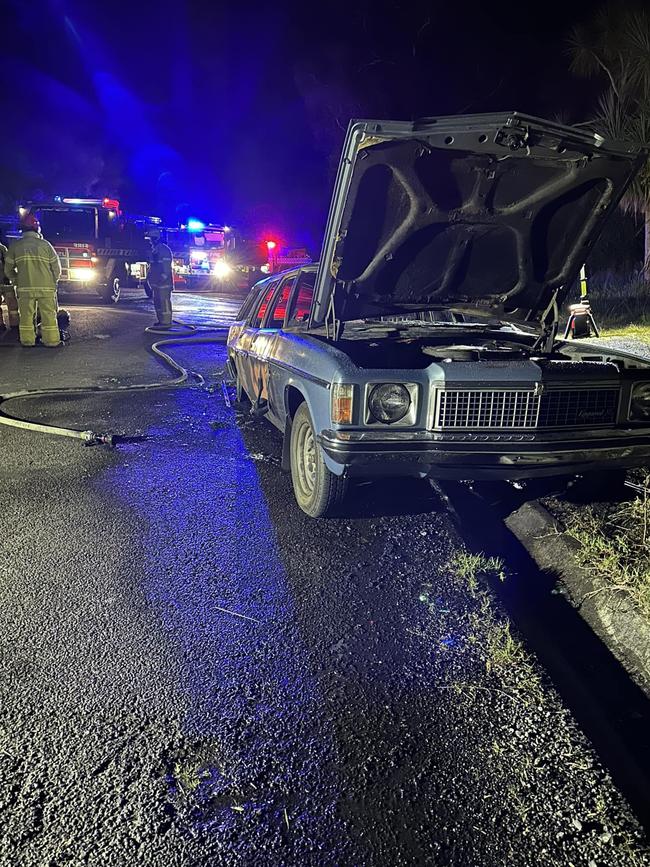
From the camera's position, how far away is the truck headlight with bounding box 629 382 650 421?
3.86m

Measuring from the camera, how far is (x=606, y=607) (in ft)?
10.4

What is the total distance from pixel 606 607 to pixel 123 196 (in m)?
69.9

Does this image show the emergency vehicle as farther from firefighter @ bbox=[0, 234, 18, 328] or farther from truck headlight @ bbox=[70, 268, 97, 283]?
firefighter @ bbox=[0, 234, 18, 328]

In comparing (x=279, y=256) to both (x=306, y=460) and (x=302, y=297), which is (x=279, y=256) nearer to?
(x=302, y=297)

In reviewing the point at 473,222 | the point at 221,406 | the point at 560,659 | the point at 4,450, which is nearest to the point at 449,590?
the point at 560,659

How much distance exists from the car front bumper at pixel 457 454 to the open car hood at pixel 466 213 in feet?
4.19

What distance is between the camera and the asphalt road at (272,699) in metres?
1.95

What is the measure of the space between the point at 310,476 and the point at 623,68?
38.2ft

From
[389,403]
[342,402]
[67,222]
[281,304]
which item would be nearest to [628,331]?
[281,304]

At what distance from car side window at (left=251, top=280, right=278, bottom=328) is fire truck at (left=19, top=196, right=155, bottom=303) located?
41.4 ft

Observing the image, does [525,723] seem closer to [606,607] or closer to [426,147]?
[606,607]

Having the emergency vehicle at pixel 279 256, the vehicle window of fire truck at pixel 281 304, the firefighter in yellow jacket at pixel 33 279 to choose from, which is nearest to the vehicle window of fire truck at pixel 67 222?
the emergency vehicle at pixel 279 256

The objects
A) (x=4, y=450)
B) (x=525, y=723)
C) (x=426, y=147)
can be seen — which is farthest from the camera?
(x=4, y=450)

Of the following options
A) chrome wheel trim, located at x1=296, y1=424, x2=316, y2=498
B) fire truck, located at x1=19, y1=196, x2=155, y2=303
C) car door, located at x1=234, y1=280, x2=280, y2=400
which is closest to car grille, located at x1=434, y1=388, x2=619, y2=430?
chrome wheel trim, located at x1=296, y1=424, x2=316, y2=498
